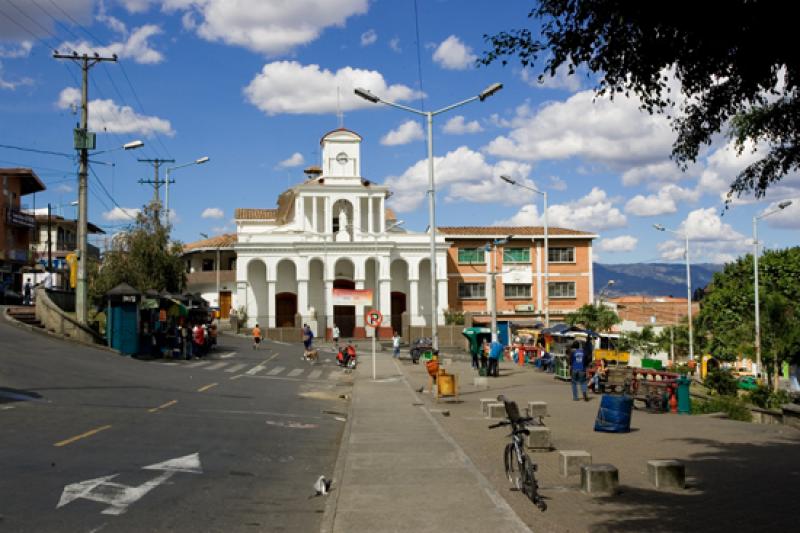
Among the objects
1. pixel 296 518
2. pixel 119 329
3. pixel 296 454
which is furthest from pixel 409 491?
pixel 119 329

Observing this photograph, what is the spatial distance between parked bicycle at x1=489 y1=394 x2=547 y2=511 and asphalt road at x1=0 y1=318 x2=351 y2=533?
94.1 inches

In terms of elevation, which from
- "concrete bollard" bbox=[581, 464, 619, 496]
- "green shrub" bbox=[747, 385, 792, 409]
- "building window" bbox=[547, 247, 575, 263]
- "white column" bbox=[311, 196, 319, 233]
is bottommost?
"green shrub" bbox=[747, 385, 792, 409]

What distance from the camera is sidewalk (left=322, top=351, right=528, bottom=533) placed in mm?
8203

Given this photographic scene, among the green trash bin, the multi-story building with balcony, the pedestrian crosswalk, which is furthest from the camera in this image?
the multi-story building with balcony

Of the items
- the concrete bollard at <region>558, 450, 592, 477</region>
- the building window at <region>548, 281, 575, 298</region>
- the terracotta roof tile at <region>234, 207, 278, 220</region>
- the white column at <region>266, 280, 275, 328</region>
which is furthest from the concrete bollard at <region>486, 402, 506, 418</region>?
the terracotta roof tile at <region>234, 207, 278, 220</region>

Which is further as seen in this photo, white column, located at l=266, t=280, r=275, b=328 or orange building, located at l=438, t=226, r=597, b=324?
orange building, located at l=438, t=226, r=597, b=324

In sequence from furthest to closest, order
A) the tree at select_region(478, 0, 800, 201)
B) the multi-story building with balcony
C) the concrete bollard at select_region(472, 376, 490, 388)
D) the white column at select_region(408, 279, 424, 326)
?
the white column at select_region(408, 279, 424, 326) < the multi-story building with balcony < the concrete bollard at select_region(472, 376, 490, 388) < the tree at select_region(478, 0, 800, 201)

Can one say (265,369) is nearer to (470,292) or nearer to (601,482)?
(601,482)

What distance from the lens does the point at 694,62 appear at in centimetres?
738

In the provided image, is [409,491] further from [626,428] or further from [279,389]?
[279,389]

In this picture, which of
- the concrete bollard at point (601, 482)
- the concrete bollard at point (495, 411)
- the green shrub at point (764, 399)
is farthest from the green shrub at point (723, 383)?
the concrete bollard at point (601, 482)

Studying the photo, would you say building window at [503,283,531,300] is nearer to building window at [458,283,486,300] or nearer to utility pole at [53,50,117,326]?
building window at [458,283,486,300]

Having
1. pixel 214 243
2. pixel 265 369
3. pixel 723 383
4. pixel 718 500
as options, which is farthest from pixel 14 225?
pixel 718 500

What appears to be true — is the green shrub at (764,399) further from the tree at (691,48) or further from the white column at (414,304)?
the white column at (414,304)
